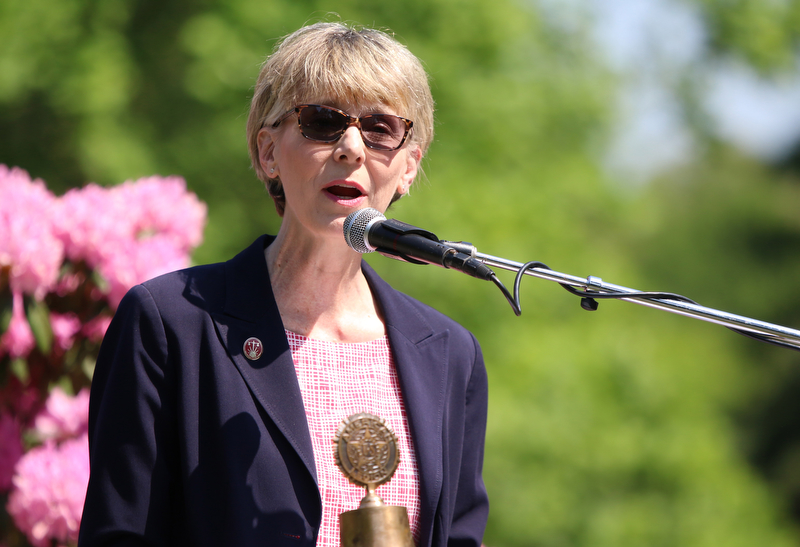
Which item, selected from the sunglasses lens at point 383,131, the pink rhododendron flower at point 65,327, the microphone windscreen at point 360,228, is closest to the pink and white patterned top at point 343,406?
the microphone windscreen at point 360,228

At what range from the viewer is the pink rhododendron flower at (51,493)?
3.21m

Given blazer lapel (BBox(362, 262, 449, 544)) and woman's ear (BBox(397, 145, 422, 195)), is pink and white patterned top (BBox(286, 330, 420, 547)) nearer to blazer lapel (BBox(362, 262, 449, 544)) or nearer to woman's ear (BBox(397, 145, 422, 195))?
blazer lapel (BBox(362, 262, 449, 544))

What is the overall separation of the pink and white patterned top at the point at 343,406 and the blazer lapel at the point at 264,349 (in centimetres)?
8

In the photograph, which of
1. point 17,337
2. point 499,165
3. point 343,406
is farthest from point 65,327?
point 499,165

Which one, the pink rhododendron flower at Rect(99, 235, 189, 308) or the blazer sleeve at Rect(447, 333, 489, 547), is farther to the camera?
the pink rhododendron flower at Rect(99, 235, 189, 308)

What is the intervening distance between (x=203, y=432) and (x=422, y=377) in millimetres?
696

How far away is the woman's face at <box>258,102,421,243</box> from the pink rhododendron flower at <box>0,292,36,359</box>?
1.69 m

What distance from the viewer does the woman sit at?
2.13 metres

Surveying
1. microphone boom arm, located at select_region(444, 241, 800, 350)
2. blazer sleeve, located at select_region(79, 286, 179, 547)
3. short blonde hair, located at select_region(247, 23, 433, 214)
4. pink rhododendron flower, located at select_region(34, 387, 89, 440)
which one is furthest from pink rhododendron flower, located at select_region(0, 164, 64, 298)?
microphone boom arm, located at select_region(444, 241, 800, 350)

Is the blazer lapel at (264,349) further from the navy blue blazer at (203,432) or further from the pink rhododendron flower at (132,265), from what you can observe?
the pink rhododendron flower at (132,265)

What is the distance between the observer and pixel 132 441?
210 cm

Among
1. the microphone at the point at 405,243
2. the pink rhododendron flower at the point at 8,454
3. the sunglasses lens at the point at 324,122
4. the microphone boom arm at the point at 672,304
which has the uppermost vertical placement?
the sunglasses lens at the point at 324,122

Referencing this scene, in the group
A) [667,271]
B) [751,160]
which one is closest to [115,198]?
[667,271]

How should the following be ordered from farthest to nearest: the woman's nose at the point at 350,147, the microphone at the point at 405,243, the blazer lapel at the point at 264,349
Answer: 1. the woman's nose at the point at 350,147
2. the blazer lapel at the point at 264,349
3. the microphone at the point at 405,243
